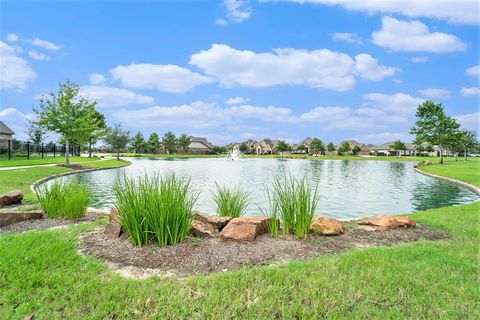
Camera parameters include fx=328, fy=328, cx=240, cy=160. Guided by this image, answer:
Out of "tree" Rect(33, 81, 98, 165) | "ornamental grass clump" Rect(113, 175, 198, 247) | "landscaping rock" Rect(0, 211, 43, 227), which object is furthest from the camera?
"tree" Rect(33, 81, 98, 165)

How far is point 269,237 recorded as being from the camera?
16.5ft

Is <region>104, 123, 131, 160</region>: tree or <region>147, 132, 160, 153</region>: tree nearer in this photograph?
<region>104, 123, 131, 160</region>: tree

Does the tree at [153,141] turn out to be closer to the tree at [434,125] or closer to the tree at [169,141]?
the tree at [169,141]

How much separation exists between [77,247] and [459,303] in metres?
Result: 4.62

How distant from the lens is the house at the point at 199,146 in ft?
324

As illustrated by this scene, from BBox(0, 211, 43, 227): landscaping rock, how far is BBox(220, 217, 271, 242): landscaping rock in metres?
4.04

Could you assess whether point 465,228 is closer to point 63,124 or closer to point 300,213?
point 300,213

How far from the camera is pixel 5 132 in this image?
4662cm

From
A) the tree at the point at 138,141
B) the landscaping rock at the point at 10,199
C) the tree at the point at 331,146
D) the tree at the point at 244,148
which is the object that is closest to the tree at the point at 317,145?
the tree at the point at 331,146

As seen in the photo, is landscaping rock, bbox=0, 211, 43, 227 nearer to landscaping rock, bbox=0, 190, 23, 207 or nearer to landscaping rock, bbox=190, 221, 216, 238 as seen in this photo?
landscaping rock, bbox=0, 190, 23, 207

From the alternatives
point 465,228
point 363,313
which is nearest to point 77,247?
point 363,313

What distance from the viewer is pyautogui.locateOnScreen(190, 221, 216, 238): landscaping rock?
4988 mm

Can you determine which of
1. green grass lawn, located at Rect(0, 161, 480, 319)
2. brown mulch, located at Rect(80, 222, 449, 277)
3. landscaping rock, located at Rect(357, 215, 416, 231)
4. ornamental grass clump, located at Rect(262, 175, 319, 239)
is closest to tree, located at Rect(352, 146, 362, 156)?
landscaping rock, located at Rect(357, 215, 416, 231)

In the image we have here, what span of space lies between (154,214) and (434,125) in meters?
49.1
